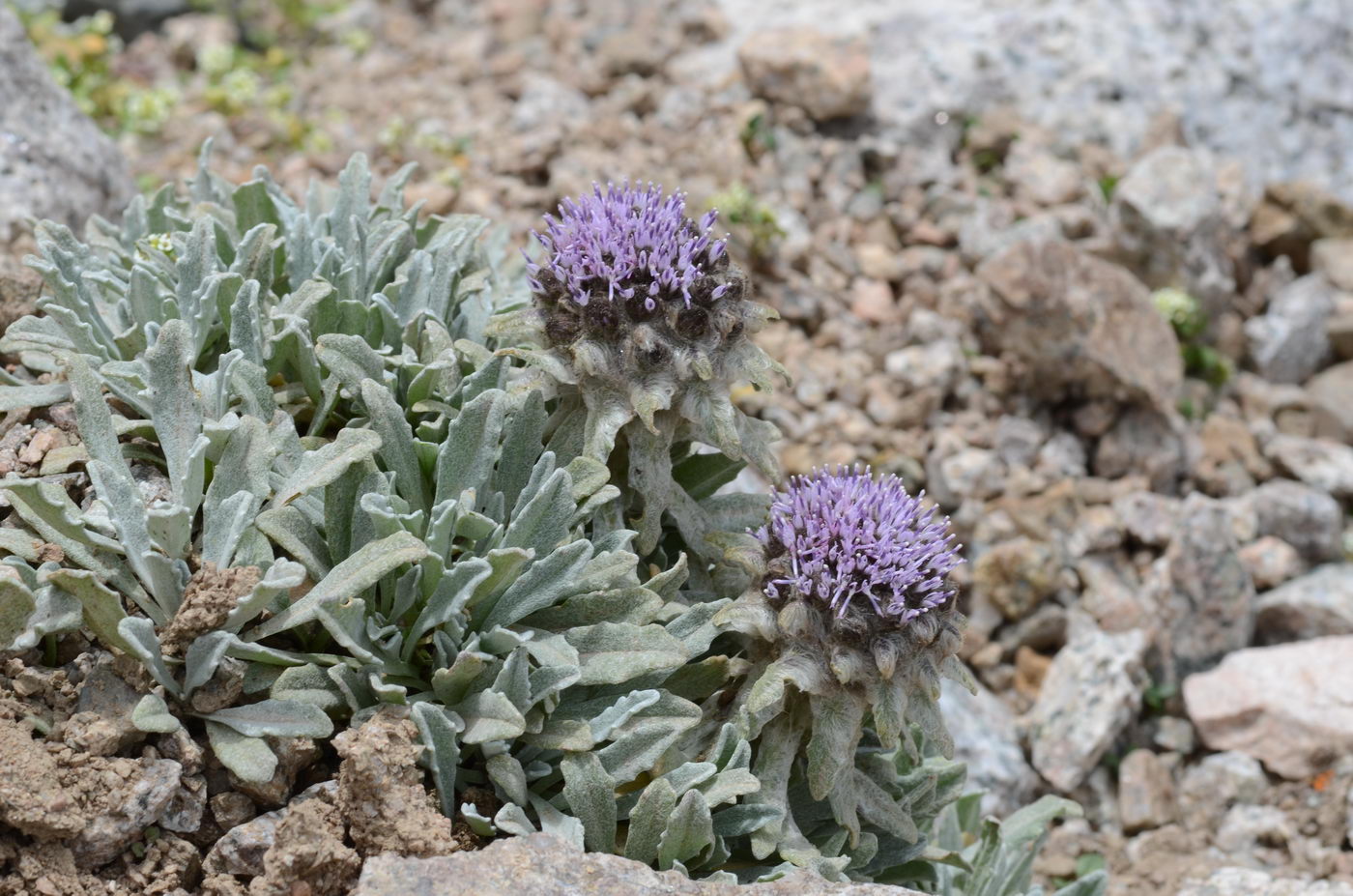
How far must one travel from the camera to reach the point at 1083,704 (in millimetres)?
5887

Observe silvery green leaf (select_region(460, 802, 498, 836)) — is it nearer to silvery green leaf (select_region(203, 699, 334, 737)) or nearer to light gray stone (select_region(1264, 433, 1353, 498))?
silvery green leaf (select_region(203, 699, 334, 737))

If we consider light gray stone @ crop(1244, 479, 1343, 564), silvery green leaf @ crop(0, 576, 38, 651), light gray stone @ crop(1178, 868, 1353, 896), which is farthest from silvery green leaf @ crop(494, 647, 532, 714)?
light gray stone @ crop(1244, 479, 1343, 564)

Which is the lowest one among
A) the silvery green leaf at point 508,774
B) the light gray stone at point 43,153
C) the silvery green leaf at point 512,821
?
the silvery green leaf at point 512,821

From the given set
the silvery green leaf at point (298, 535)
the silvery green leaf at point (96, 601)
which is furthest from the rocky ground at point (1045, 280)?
the silvery green leaf at point (298, 535)

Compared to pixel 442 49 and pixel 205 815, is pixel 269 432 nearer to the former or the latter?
pixel 205 815

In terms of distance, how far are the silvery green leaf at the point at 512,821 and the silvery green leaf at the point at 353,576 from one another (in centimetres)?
71

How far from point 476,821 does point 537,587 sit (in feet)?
2.16

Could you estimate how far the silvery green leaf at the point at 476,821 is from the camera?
3.48 metres

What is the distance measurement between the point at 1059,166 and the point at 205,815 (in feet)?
21.6

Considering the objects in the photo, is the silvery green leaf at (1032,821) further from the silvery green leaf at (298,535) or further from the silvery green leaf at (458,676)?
the silvery green leaf at (298,535)

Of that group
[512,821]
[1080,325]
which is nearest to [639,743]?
[512,821]

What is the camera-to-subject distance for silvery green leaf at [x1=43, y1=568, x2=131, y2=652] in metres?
3.28

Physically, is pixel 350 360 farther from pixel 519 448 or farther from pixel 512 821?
pixel 512 821

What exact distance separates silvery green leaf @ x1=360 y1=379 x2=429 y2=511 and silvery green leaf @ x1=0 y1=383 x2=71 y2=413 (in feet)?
3.23
